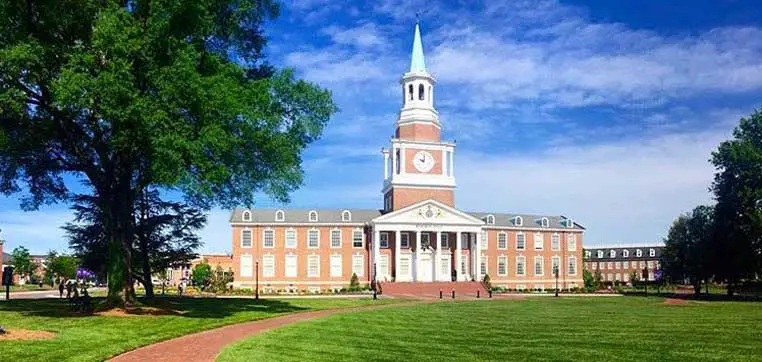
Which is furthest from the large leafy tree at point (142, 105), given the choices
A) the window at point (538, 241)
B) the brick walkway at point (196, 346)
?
the window at point (538, 241)

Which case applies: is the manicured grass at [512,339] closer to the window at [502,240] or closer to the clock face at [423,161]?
the clock face at [423,161]

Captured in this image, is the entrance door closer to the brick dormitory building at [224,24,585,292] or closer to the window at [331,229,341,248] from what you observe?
the brick dormitory building at [224,24,585,292]

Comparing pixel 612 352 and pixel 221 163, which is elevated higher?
pixel 221 163

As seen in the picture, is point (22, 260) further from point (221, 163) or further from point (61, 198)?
point (221, 163)

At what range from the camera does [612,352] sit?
671 inches

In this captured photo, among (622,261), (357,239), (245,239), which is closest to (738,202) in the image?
(357,239)

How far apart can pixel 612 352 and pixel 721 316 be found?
15.3 m

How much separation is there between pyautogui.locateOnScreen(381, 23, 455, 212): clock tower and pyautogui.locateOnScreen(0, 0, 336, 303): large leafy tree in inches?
1712

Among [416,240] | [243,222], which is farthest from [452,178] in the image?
[243,222]

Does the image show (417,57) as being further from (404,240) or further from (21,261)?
(21,261)

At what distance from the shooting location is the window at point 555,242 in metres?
84.0

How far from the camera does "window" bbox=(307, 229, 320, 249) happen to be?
249ft

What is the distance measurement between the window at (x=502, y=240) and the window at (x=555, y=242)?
20.2 ft

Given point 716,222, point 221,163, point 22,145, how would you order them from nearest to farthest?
1. point 221,163
2. point 22,145
3. point 716,222
